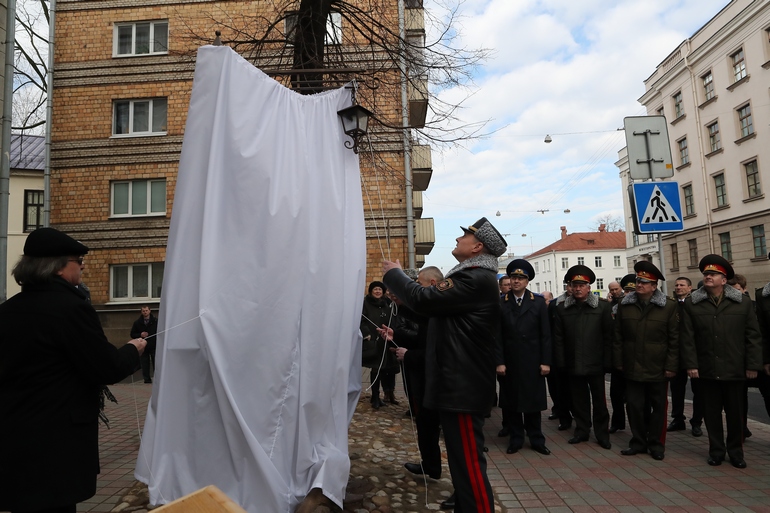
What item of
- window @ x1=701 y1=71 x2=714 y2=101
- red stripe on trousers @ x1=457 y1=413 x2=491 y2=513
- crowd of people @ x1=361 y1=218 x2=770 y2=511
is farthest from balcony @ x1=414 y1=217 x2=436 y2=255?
window @ x1=701 y1=71 x2=714 y2=101

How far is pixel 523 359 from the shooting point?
6191 millimetres

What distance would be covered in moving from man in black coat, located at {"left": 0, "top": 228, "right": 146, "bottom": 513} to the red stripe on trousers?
2.08 meters

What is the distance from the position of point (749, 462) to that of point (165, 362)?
222 inches

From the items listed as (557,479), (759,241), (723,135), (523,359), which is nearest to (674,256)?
(759,241)

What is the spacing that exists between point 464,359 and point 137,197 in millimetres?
16127

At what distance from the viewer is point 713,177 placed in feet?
95.6

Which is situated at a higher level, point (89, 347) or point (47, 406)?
point (89, 347)

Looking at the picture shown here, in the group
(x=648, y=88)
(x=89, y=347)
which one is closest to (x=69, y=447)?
(x=89, y=347)

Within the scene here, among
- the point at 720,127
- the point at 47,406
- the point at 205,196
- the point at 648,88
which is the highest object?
the point at 648,88

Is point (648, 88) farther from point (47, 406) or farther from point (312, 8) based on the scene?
point (47, 406)

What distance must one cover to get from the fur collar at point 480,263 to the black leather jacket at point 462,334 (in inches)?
1.5

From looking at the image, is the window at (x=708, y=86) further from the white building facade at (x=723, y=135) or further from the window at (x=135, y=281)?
the window at (x=135, y=281)

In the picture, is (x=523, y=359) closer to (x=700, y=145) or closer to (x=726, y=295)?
(x=726, y=295)

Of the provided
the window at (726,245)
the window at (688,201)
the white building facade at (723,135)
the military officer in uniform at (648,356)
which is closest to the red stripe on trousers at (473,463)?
the military officer in uniform at (648,356)
